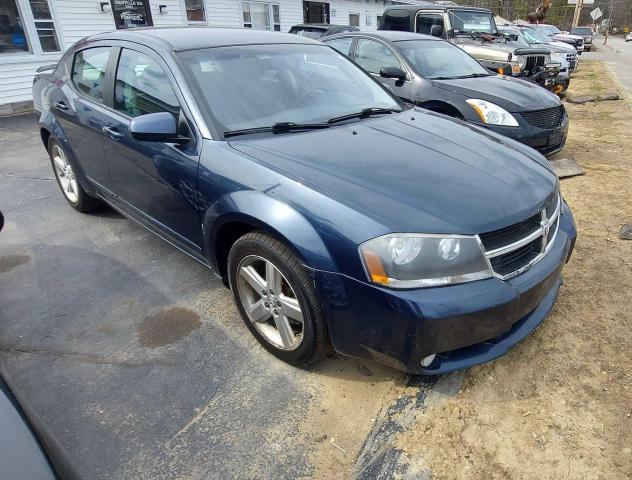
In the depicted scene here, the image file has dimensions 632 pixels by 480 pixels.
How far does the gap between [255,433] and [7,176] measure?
5653 mm

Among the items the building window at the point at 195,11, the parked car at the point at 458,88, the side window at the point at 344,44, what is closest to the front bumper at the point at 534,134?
the parked car at the point at 458,88

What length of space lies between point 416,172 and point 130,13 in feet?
Answer: 40.9

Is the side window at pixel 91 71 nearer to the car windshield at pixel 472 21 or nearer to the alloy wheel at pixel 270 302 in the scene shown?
the alloy wheel at pixel 270 302

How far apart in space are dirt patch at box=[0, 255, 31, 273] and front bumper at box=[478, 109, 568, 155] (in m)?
4.67

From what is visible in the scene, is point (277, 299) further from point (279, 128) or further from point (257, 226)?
point (279, 128)

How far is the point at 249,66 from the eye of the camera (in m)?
2.90

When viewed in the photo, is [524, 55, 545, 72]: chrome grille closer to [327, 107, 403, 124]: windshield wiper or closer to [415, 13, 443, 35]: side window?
[415, 13, 443, 35]: side window

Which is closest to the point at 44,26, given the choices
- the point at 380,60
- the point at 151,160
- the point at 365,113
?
the point at 380,60

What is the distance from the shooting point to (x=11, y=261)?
372 cm

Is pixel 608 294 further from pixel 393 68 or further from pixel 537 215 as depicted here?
pixel 393 68

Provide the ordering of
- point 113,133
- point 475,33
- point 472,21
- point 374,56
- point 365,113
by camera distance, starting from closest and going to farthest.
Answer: point 365,113
point 113,133
point 374,56
point 475,33
point 472,21

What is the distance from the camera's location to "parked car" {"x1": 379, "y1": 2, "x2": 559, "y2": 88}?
9102mm

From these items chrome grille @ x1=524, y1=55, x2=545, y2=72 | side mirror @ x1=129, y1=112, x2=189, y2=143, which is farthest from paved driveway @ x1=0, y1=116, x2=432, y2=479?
Result: chrome grille @ x1=524, y1=55, x2=545, y2=72

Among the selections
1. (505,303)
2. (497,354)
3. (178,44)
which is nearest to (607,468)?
(497,354)
